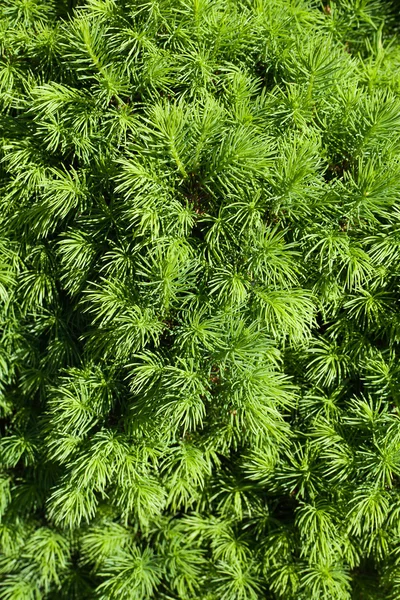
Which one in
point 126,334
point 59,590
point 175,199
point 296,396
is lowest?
point 59,590

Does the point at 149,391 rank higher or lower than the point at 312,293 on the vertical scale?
lower

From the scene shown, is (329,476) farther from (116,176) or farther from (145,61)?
(145,61)

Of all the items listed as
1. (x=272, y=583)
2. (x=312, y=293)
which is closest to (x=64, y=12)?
(x=312, y=293)

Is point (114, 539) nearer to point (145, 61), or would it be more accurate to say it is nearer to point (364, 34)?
point (145, 61)

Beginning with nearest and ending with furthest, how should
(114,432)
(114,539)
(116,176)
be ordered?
1. (116,176)
2. (114,432)
3. (114,539)

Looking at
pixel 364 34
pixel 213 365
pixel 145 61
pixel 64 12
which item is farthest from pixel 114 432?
pixel 364 34

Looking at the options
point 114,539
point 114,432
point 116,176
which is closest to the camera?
point 116,176

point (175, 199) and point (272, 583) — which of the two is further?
point (272, 583)
